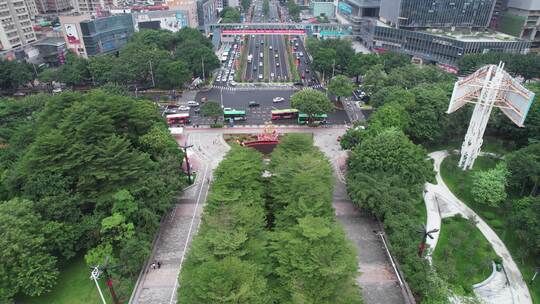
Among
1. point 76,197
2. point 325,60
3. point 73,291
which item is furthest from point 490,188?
point 325,60

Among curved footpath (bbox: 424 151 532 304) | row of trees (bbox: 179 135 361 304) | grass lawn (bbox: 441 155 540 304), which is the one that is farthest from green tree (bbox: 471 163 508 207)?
row of trees (bbox: 179 135 361 304)

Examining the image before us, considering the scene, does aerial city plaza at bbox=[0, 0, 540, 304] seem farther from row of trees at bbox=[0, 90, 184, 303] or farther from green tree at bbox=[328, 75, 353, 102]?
green tree at bbox=[328, 75, 353, 102]

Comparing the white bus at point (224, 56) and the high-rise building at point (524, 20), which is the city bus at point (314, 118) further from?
the high-rise building at point (524, 20)

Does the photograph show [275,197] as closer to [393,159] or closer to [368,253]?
[368,253]

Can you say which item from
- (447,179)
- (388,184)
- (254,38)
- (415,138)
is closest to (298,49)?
(254,38)

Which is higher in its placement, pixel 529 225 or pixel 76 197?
pixel 76 197

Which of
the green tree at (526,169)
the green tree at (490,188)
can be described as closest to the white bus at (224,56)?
the green tree at (490,188)

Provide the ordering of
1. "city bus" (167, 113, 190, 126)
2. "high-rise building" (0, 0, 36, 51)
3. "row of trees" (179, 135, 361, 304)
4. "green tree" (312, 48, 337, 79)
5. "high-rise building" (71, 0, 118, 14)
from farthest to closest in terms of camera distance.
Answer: "high-rise building" (71, 0, 118, 14), "high-rise building" (0, 0, 36, 51), "green tree" (312, 48, 337, 79), "city bus" (167, 113, 190, 126), "row of trees" (179, 135, 361, 304)
